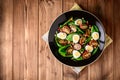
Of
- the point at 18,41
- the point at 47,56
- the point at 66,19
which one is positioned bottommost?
the point at 47,56

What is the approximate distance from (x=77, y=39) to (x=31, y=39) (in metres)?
0.33

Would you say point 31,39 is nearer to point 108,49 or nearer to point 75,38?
point 75,38

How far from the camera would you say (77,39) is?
1.47 m

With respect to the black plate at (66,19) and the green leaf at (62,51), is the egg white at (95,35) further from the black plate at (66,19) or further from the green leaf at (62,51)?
the green leaf at (62,51)

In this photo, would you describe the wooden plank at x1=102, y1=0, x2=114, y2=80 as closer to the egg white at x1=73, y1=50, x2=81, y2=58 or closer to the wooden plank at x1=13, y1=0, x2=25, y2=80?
the egg white at x1=73, y1=50, x2=81, y2=58

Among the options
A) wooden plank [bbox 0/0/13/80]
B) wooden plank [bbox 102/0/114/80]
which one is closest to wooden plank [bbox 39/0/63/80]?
wooden plank [bbox 0/0/13/80]

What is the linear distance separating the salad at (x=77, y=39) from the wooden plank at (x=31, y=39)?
174mm

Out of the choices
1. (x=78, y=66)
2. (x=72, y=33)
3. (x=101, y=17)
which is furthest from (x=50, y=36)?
(x=101, y=17)

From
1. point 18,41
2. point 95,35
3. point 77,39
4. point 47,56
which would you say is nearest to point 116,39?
point 95,35

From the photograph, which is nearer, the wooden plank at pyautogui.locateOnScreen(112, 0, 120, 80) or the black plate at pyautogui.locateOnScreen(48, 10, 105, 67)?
the black plate at pyautogui.locateOnScreen(48, 10, 105, 67)

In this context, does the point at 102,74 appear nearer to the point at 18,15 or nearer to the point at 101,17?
the point at 101,17

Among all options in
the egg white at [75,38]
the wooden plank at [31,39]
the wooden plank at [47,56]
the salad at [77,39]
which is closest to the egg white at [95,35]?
the salad at [77,39]

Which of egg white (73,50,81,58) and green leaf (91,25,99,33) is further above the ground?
green leaf (91,25,99,33)

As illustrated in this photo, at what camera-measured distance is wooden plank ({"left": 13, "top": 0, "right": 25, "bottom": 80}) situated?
152cm
